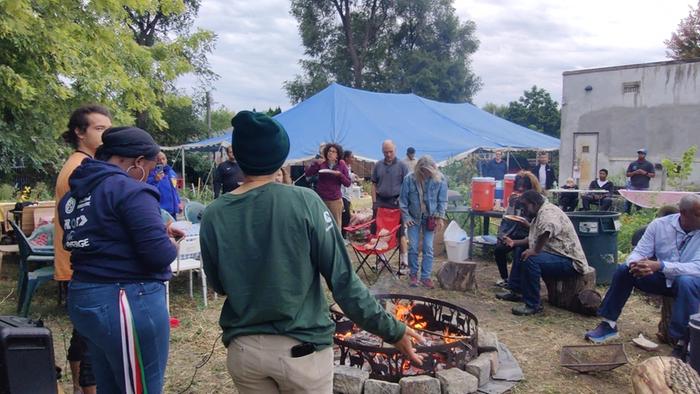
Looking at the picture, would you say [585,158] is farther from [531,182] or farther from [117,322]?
[117,322]

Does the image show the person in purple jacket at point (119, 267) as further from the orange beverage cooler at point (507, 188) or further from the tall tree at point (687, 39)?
the tall tree at point (687, 39)

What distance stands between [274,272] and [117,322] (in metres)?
0.73

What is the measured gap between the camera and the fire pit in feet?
11.6

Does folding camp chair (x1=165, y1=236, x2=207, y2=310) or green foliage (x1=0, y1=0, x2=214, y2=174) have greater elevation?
green foliage (x1=0, y1=0, x2=214, y2=174)

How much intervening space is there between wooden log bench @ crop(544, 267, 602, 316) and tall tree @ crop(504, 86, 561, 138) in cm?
3338

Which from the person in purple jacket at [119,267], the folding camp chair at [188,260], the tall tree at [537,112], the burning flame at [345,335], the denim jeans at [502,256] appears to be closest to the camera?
the person in purple jacket at [119,267]

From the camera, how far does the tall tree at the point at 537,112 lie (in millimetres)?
37562

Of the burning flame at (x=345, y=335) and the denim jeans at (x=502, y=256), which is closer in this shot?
the burning flame at (x=345, y=335)

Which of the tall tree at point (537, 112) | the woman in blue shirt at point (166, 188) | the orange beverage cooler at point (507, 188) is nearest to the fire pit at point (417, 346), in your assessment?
the woman in blue shirt at point (166, 188)

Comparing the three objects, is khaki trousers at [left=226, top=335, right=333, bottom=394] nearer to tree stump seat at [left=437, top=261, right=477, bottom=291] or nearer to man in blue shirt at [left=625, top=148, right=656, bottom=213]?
tree stump seat at [left=437, top=261, right=477, bottom=291]

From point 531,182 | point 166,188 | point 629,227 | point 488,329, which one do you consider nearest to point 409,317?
point 488,329

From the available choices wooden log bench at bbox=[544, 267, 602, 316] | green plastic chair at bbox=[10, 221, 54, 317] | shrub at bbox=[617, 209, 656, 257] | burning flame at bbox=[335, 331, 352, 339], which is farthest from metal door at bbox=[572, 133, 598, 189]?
green plastic chair at bbox=[10, 221, 54, 317]

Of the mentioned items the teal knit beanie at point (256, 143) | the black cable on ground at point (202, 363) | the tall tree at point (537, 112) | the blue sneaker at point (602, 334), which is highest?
the tall tree at point (537, 112)

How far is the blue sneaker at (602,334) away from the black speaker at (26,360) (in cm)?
408
